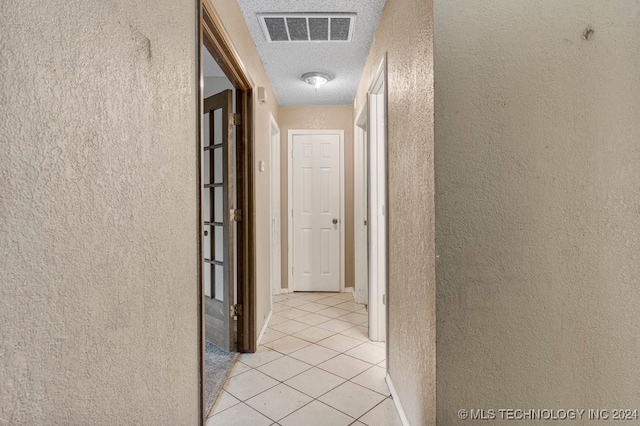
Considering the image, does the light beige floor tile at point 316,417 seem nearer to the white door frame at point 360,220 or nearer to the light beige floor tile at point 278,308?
the light beige floor tile at point 278,308

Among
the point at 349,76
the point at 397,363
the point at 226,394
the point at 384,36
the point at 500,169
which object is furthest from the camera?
the point at 349,76

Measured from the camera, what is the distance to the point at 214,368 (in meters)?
2.38

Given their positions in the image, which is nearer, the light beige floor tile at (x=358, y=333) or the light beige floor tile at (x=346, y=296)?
the light beige floor tile at (x=358, y=333)

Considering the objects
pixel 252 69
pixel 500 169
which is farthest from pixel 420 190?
pixel 252 69

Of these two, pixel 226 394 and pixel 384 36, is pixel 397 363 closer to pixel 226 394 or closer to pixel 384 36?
pixel 226 394

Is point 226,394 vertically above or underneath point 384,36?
underneath

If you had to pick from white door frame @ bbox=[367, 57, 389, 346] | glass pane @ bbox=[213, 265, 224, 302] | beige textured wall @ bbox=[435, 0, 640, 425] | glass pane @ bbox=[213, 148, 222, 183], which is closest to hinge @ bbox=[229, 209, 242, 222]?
glass pane @ bbox=[213, 148, 222, 183]

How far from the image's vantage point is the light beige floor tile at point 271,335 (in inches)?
114

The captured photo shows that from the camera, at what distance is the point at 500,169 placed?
4.20 ft

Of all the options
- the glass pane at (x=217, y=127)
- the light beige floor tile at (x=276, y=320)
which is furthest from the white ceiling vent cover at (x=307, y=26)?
the light beige floor tile at (x=276, y=320)

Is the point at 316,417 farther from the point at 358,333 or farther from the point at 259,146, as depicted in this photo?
the point at 259,146

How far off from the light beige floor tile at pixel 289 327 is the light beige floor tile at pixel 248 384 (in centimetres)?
77

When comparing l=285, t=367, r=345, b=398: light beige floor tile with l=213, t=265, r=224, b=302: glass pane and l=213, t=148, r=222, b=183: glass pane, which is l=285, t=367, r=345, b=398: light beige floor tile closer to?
l=213, t=265, r=224, b=302: glass pane

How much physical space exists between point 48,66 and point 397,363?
6.33 ft
